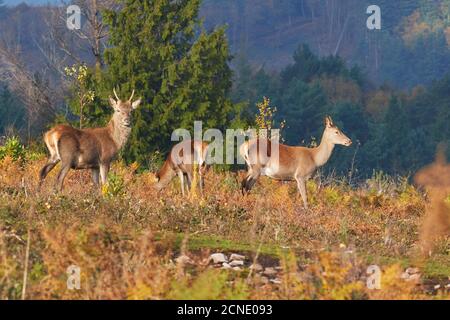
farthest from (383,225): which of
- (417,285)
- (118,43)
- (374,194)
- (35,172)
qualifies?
(118,43)

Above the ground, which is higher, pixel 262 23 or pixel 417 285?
pixel 262 23

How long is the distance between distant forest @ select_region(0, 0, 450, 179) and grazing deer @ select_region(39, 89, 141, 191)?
4.02 m

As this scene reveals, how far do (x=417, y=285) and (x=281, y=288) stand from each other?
1.89m

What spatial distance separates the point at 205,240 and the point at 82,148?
5795mm

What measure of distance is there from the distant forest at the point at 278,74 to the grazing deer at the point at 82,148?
4.02 m

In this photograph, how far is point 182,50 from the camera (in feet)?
120

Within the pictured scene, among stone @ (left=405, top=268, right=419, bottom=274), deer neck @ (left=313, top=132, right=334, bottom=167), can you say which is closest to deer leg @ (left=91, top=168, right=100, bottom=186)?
deer neck @ (left=313, top=132, right=334, bottom=167)

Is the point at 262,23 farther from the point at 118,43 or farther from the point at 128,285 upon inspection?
the point at 128,285

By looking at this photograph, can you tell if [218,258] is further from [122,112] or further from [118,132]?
[122,112]

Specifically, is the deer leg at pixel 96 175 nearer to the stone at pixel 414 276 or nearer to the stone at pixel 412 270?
the stone at pixel 412 270

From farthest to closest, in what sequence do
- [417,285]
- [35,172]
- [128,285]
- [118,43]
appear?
[118,43], [35,172], [417,285], [128,285]

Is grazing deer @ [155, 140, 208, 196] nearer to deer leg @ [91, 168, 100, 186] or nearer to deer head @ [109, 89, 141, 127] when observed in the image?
deer head @ [109, 89, 141, 127]

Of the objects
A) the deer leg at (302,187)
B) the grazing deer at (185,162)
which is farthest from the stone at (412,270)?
the grazing deer at (185,162)

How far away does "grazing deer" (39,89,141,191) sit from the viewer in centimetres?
1725
